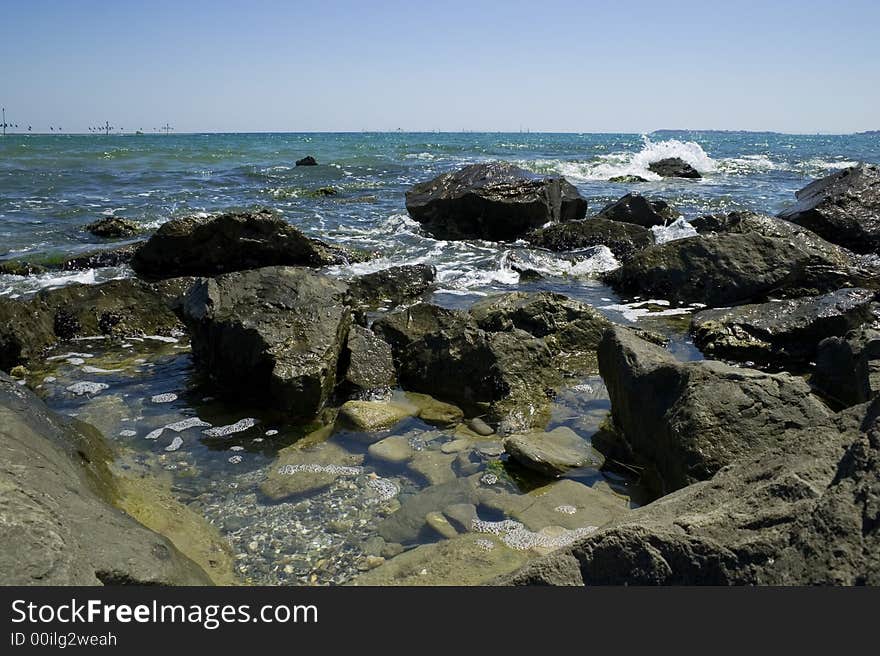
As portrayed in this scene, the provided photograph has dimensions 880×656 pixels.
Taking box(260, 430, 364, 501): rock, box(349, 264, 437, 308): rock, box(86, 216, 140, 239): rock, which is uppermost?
box(86, 216, 140, 239): rock

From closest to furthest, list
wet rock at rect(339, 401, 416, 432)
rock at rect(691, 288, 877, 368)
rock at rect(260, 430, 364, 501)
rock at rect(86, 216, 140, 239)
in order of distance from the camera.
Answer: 1. rock at rect(260, 430, 364, 501)
2. wet rock at rect(339, 401, 416, 432)
3. rock at rect(691, 288, 877, 368)
4. rock at rect(86, 216, 140, 239)

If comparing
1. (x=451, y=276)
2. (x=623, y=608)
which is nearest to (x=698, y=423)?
(x=623, y=608)

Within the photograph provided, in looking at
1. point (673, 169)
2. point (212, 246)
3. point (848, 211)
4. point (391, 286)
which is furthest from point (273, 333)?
point (673, 169)

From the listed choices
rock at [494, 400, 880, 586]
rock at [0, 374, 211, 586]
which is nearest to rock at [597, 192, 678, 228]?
rock at [494, 400, 880, 586]

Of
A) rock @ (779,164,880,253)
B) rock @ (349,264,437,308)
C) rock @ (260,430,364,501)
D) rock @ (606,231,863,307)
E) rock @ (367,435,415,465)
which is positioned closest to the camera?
rock @ (260,430,364,501)

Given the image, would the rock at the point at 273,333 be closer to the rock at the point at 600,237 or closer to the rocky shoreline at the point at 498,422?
the rocky shoreline at the point at 498,422

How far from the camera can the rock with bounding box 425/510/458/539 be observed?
12.3 feet

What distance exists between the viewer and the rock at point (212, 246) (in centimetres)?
949

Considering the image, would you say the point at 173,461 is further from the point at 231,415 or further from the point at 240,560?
the point at 240,560

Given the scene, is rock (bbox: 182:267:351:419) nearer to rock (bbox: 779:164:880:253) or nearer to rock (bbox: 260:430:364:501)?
rock (bbox: 260:430:364:501)

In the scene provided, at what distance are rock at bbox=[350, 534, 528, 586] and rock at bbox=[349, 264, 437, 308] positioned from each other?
516cm

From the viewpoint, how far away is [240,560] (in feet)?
11.4

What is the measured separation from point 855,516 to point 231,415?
14.4ft

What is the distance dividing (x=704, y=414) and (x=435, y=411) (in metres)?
2.21
